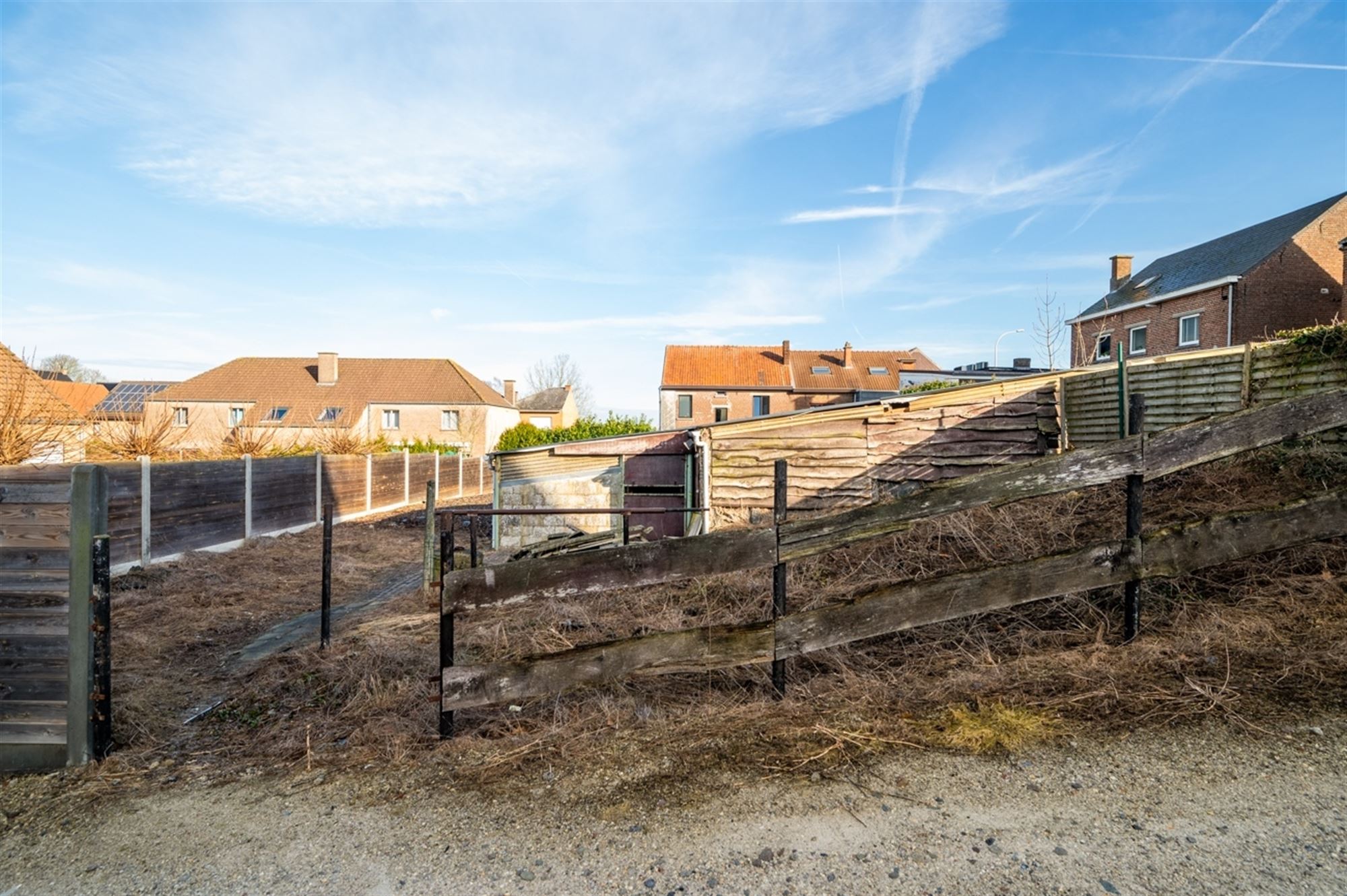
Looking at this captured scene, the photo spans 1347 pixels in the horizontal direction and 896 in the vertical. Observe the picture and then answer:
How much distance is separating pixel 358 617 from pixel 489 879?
5.70m

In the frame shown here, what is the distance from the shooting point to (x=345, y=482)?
54.0 ft

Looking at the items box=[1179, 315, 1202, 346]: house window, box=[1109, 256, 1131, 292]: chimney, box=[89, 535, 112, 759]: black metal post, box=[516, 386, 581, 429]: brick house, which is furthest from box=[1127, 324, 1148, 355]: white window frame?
box=[516, 386, 581, 429]: brick house

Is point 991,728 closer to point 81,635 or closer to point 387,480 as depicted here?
point 81,635

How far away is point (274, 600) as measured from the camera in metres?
8.60

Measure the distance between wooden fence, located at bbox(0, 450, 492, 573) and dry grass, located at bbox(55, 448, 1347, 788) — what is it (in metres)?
1.96

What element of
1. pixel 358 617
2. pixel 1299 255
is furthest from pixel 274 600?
pixel 1299 255

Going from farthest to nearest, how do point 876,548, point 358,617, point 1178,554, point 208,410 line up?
point 208,410 < point 358,617 < point 876,548 < point 1178,554

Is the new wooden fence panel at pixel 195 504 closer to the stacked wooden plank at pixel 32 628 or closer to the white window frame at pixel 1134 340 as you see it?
the stacked wooden plank at pixel 32 628

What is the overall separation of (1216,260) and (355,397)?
41.8 metres

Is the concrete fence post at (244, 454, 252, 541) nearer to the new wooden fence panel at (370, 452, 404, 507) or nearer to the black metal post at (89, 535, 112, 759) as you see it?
the new wooden fence panel at (370, 452, 404, 507)

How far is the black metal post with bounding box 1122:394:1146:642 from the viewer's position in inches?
132

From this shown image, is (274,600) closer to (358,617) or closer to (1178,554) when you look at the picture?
(358,617)

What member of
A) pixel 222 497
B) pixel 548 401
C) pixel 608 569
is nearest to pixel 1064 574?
pixel 608 569

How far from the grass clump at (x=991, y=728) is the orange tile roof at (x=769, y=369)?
4367cm
